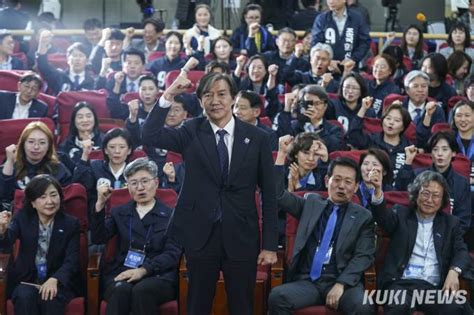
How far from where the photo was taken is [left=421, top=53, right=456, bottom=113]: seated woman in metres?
7.22

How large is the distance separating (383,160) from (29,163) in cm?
209

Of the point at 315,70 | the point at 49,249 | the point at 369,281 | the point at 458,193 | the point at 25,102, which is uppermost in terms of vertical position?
the point at 315,70

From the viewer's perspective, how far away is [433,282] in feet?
15.5

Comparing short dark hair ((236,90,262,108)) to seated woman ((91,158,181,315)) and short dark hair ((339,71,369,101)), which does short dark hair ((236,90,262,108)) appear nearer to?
short dark hair ((339,71,369,101))

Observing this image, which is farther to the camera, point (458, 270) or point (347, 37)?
point (347, 37)

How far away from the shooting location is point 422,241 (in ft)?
15.7

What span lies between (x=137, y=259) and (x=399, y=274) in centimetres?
138

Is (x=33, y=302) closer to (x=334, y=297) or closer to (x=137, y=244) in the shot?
(x=137, y=244)

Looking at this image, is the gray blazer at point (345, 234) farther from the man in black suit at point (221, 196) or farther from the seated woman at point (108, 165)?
the seated woman at point (108, 165)

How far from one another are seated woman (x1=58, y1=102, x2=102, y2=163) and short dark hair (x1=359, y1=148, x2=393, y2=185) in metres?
1.81

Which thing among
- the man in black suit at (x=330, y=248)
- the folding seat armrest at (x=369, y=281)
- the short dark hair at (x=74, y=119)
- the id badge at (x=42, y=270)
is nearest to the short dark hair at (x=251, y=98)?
the short dark hair at (x=74, y=119)

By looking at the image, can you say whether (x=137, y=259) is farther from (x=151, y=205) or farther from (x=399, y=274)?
(x=399, y=274)

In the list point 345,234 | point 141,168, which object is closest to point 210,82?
point 141,168

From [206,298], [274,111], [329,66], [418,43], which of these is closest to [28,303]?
[206,298]
